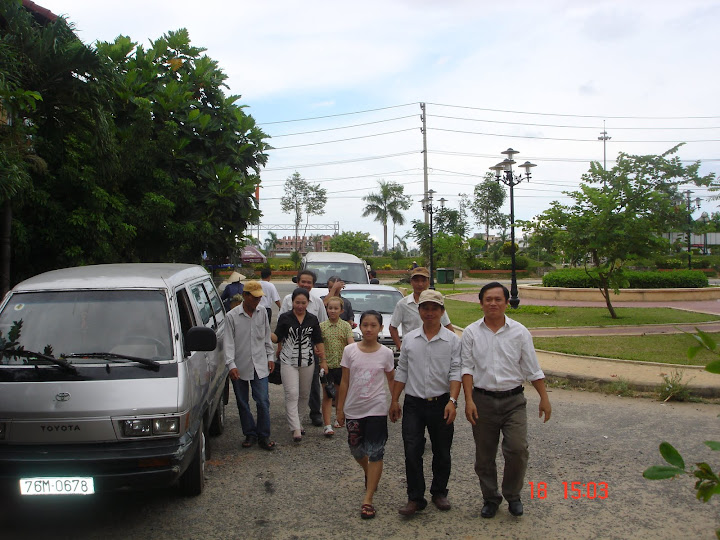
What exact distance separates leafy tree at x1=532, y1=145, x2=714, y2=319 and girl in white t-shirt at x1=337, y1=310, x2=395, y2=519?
480 inches

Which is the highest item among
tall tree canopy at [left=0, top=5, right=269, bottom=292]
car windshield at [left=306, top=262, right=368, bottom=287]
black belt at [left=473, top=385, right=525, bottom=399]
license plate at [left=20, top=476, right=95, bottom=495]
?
tall tree canopy at [left=0, top=5, right=269, bottom=292]

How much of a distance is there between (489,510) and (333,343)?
2879 mm

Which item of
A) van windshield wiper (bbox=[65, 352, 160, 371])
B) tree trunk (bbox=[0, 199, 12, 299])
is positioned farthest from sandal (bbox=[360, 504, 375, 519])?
tree trunk (bbox=[0, 199, 12, 299])

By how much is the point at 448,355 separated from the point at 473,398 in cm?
38

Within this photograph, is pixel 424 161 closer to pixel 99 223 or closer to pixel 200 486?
pixel 99 223

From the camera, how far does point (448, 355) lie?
473 centimetres

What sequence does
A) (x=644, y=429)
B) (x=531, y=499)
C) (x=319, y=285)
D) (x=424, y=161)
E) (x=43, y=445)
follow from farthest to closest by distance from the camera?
(x=424, y=161), (x=319, y=285), (x=644, y=429), (x=531, y=499), (x=43, y=445)

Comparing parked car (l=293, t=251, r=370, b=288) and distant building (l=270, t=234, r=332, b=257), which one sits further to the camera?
distant building (l=270, t=234, r=332, b=257)

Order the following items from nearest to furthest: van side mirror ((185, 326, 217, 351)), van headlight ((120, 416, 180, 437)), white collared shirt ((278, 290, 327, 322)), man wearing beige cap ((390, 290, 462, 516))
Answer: van headlight ((120, 416, 180, 437)) < man wearing beige cap ((390, 290, 462, 516)) < van side mirror ((185, 326, 217, 351)) < white collared shirt ((278, 290, 327, 322))

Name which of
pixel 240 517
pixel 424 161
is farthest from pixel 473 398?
pixel 424 161

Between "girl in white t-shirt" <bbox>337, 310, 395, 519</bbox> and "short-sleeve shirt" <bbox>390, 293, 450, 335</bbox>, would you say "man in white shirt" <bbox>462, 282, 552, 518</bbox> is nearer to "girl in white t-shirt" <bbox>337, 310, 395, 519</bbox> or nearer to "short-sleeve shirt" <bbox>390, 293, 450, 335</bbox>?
"girl in white t-shirt" <bbox>337, 310, 395, 519</bbox>

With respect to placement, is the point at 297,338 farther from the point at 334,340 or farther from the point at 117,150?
the point at 117,150
